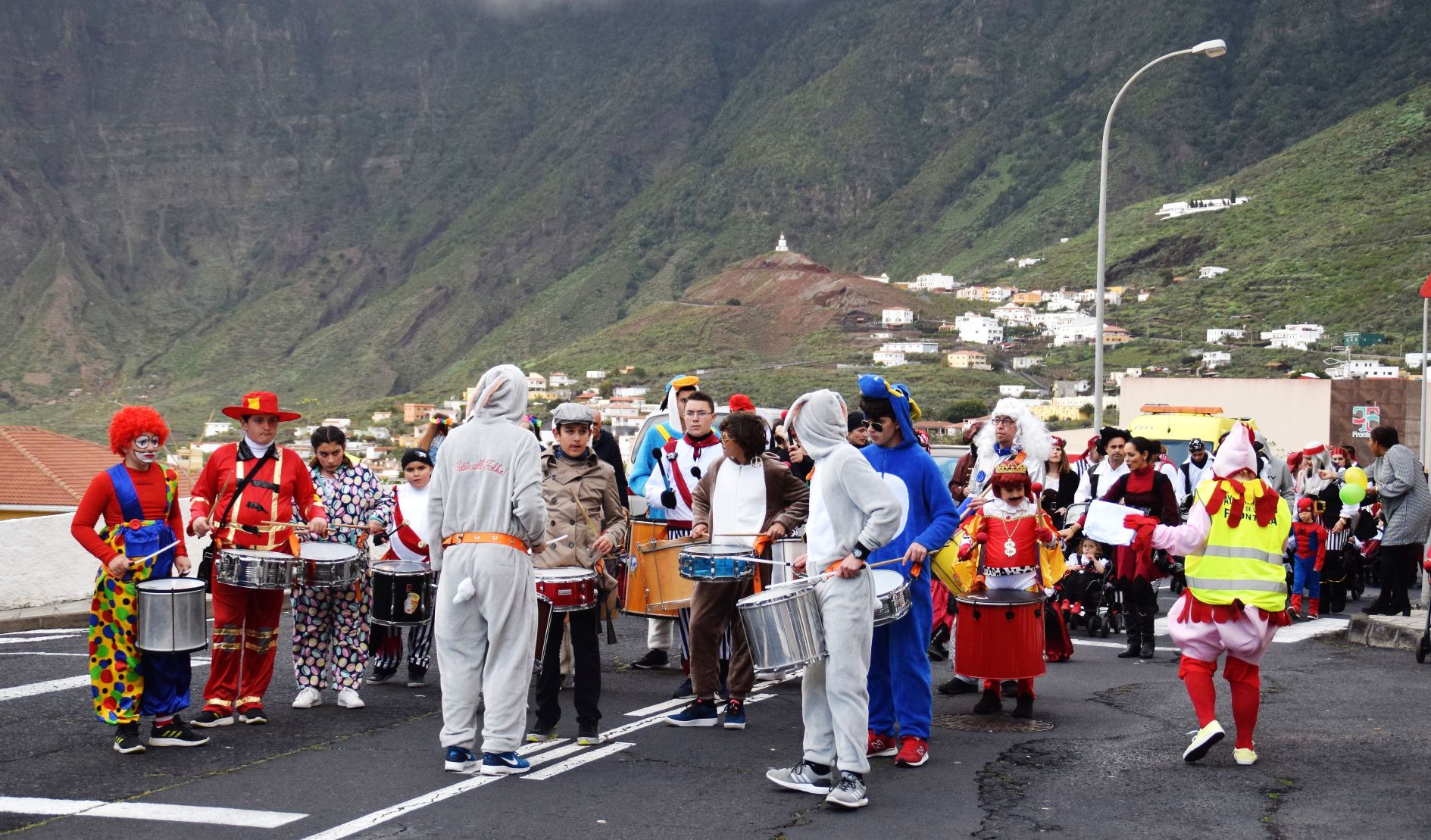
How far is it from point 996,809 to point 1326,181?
4693 inches

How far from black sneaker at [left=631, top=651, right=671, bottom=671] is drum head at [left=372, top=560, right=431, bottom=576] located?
2.02m

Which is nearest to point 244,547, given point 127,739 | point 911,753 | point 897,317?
point 127,739

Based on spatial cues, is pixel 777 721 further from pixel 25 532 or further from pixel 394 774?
pixel 25 532

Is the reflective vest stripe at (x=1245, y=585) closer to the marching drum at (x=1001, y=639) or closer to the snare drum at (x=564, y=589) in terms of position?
the marching drum at (x=1001, y=639)

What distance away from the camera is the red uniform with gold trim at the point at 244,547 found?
8781 millimetres

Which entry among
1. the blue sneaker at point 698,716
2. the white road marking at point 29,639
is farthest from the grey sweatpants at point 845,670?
the white road marking at point 29,639

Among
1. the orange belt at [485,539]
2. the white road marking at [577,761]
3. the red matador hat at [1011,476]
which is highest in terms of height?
the red matador hat at [1011,476]

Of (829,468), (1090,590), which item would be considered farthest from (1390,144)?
(829,468)

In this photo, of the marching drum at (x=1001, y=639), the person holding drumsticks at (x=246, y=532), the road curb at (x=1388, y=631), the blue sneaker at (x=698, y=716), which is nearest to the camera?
the person holding drumsticks at (x=246, y=532)

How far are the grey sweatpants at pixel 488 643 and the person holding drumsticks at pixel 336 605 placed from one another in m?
1.94

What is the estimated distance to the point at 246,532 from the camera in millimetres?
8922

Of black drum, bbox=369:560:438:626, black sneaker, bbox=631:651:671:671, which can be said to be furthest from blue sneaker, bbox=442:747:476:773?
black sneaker, bbox=631:651:671:671

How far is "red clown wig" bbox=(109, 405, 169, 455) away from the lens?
8.16m

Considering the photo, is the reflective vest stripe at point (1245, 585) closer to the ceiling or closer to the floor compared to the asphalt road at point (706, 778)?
closer to the ceiling
